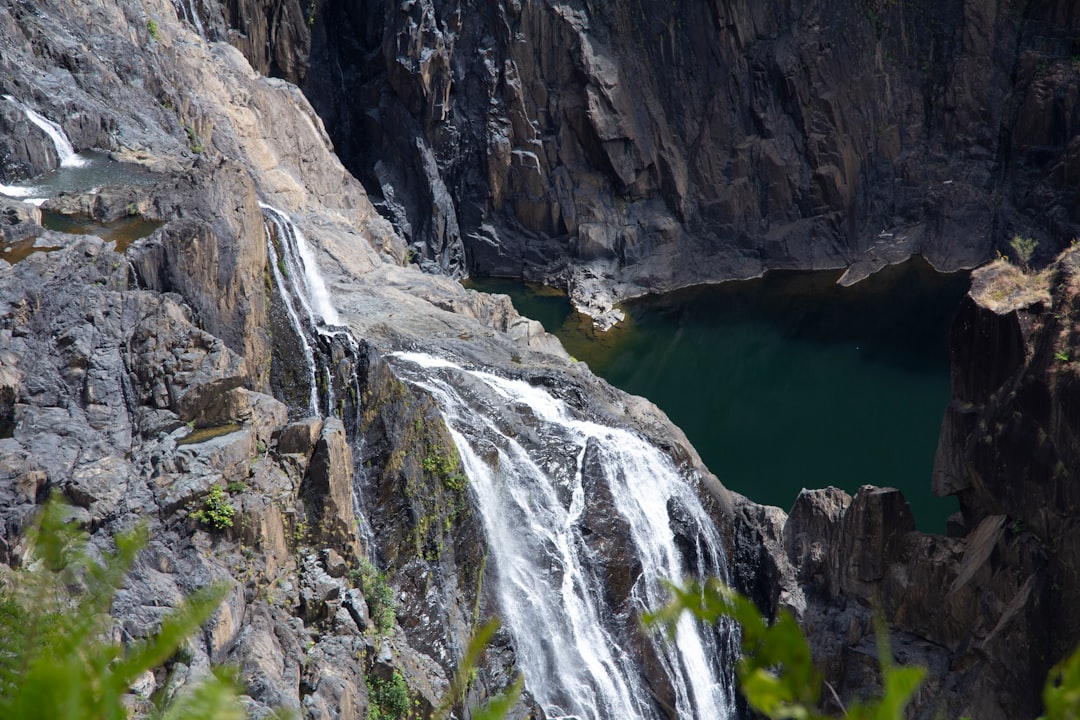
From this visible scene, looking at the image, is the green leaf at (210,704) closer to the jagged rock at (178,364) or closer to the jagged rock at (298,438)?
the jagged rock at (178,364)

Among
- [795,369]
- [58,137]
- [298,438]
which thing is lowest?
[795,369]

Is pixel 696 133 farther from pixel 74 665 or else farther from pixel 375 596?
pixel 74 665

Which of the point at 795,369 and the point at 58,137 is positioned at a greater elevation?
the point at 58,137

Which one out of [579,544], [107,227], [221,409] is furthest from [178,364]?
[579,544]

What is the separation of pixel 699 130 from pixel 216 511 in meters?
36.1

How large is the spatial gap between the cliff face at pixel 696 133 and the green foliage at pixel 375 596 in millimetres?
26210

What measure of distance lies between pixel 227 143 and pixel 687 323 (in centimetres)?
2104

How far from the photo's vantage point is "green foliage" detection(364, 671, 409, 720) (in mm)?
14945

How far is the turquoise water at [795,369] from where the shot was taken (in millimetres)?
30328

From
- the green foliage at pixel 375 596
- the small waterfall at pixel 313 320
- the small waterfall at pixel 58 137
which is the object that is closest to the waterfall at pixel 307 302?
the small waterfall at pixel 313 320

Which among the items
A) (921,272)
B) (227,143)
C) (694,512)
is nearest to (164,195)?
(227,143)

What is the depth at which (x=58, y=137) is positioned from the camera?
68.6 feet

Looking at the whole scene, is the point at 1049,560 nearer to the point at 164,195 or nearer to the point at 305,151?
the point at 164,195

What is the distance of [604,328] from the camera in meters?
39.7
